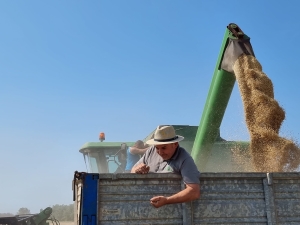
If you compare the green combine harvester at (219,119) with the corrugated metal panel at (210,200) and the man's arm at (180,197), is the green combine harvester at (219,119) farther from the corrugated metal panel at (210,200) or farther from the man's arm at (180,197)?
the man's arm at (180,197)

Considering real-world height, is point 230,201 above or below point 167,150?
below

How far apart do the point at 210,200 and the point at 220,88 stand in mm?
2517

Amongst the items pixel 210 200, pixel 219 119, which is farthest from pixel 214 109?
pixel 210 200

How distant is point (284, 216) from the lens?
3199 mm

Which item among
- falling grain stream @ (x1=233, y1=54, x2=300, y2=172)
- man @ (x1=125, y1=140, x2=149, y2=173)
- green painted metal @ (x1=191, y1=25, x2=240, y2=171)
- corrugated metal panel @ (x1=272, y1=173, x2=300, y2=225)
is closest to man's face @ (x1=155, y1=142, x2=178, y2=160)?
corrugated metal panel @ (x1=272, y1=173, x2=300, y2=225)

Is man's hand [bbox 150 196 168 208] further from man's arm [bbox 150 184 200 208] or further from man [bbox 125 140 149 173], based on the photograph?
man [bbox 125 140 149 173]

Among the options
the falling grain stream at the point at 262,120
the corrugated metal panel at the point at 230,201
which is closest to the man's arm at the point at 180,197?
the corrugated metal panel at the point at 230,201

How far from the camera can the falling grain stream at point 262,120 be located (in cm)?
452

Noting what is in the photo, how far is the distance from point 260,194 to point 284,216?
0.28 meters

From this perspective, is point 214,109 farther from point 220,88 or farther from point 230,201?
point 230,201

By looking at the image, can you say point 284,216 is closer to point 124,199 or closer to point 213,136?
point 124,199

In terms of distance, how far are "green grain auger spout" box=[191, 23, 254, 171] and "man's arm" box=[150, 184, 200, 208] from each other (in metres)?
2.60

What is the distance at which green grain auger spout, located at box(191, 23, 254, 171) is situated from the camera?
516cm

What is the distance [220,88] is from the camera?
5348 millimetres
